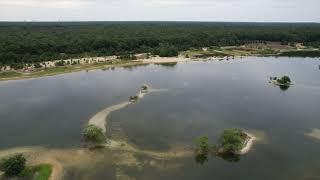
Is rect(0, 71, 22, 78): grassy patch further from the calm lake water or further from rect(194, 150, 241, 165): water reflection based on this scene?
rect(194, 150, 241, 165): water reflection

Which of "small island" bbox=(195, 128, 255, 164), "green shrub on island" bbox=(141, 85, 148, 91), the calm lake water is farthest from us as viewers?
"green shrub on island" bbox=(141, 85, 148, 91)

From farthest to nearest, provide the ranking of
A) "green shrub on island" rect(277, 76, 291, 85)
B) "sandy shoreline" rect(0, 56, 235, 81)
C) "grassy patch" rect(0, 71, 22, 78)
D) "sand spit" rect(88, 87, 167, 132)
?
"sandy shoreline" rect(0, 56, 235, 81) < "grassy patch" rect(0, 71, 22, 78) < "green shrub on island" rect(277, 76, 291, 85) < "sand spit" rect(88, 87, 167, 132)

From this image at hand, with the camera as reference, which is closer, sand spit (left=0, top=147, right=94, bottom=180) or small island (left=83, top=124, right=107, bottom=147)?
sand spit (left=0, top=147, right=94, bottom=180)

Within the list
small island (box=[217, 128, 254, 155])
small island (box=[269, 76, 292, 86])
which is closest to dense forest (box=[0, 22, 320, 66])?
small island (box=[269, 76, 292, 86])

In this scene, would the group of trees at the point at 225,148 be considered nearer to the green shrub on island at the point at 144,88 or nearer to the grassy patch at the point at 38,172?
the grassy patch at the point at 38,172

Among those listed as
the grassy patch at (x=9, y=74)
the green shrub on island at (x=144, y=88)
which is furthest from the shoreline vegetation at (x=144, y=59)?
the green shrub on island at (x=144, y=88)

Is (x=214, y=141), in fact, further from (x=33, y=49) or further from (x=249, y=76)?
(x=33, y=49)
